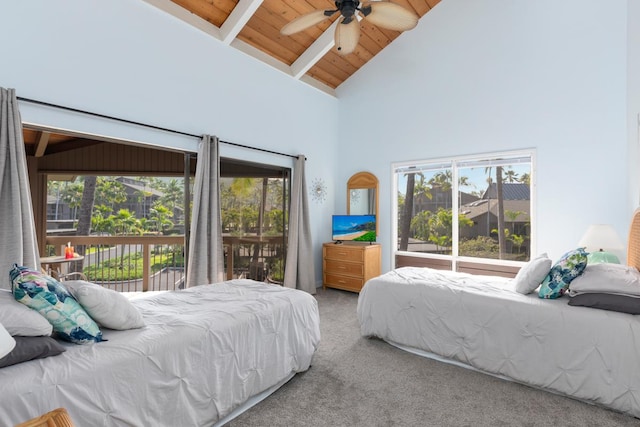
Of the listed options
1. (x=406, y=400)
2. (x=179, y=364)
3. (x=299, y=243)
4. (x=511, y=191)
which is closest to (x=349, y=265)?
(x=299, y=243)

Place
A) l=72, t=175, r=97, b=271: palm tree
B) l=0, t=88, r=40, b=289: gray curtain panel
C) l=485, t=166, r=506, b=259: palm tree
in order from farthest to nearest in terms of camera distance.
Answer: l=72, t=175, r=97, b=271: palm tree, l=485, t=166, r=506, b=259: palm tree, l=0, t=88, r=40, b=289: gray curtain panel

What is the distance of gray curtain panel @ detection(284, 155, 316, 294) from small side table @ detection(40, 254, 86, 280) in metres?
2.63

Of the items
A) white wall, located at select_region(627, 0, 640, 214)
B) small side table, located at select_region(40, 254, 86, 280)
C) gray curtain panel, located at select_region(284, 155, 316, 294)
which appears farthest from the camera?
gray curtain panel, located at select_region(284, 155, 316, 294)

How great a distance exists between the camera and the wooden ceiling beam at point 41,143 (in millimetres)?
4324

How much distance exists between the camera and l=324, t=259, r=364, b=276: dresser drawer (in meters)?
4.74

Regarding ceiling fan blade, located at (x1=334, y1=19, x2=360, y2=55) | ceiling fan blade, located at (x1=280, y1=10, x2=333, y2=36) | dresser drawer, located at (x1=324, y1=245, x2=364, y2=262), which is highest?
ceiling fan blade, located at (x1=280, y1=10, x2=333, y2=36)

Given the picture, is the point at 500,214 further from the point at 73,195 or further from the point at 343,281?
the point at 73,195

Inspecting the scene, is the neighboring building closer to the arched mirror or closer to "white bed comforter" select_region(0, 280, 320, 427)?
the arched mirror

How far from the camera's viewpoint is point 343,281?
491cm

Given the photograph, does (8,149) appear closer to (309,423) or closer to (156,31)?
(156,31)

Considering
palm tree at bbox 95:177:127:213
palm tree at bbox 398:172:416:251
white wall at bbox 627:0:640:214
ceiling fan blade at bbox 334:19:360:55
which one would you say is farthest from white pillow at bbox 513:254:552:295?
palm tree at bbox 95:177:127:213

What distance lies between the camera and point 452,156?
177 inches

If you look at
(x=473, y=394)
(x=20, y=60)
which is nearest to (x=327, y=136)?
(x=20, y=60)

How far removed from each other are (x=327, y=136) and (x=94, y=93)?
337 centimetres
